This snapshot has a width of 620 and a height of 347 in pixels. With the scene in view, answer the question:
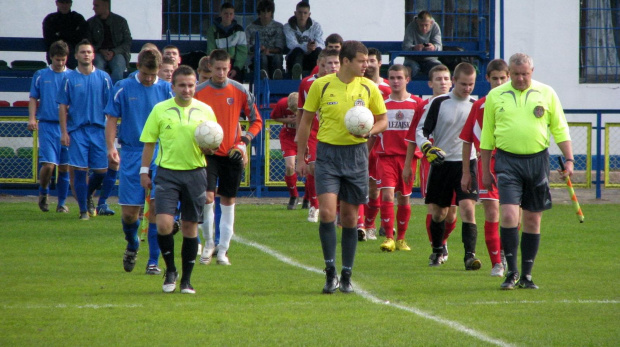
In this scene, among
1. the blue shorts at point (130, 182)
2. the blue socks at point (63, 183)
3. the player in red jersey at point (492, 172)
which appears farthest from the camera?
the blue socks at point (63, 183)

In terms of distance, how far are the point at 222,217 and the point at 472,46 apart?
12.9 metres

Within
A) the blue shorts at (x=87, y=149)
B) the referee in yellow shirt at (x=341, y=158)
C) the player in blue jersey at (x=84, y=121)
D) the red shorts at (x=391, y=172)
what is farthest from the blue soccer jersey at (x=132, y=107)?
the blue shorts at (x=87, y=149)

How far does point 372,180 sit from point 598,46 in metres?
13.7

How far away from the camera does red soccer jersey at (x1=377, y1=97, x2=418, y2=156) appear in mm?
10906

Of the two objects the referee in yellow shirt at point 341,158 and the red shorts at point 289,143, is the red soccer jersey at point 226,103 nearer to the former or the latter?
the referee in yellow shirt at point 341,158

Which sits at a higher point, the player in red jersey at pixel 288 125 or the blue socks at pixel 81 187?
the player in red jersey at pixel 288 125

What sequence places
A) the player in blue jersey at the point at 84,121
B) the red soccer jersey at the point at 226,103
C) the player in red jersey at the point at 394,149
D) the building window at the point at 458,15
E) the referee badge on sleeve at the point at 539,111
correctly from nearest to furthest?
the referee badge on sleeve at the point at 539,111 → the red soccer jersey at the point at 226,103 → the player in red jersey at the point at 394,149 → the player in blue jersey at the point at 84,121 → the building window at the point at 458,15

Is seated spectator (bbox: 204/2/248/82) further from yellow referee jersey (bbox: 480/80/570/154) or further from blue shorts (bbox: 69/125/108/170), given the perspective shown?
yellow referee jersey (bbox: 480/80/570/154)

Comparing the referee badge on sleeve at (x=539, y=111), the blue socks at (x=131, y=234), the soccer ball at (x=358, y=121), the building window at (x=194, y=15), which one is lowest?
the blue socks at (x=131, y=234)

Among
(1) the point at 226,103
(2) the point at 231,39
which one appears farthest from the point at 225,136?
(2) the point at 231,39

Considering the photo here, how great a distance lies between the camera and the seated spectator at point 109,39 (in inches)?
704

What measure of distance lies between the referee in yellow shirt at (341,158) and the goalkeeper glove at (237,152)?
1.24 m

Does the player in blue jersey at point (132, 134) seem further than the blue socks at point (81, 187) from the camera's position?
No

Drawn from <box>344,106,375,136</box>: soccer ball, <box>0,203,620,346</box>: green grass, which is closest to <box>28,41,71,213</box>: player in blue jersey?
<box>0,203,620,346</box>: green grass
